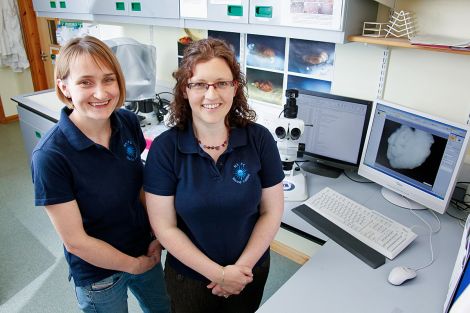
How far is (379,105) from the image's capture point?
151 centimetres

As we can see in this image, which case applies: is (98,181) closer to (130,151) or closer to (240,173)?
(130,151)

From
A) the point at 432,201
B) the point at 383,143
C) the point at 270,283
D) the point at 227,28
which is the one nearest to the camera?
the point at 432,201

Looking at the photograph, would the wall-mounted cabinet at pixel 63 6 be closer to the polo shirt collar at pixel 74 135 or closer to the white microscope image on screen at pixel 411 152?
the polo shirt collar at pixel 74 135

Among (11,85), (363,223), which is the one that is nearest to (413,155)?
(363,223)

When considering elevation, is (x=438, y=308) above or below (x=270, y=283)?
above

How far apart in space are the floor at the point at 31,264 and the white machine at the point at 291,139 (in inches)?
32.1

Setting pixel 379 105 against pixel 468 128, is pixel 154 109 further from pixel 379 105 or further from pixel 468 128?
pixel 468 128

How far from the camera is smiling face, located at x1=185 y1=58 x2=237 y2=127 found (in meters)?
1.00

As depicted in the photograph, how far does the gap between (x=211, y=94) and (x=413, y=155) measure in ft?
3.09

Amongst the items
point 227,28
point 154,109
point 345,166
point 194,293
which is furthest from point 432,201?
point 154,109

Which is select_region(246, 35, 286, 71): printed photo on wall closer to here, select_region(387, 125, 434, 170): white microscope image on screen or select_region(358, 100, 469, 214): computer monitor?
select_region(358, 100, 469, 214): computer monitor

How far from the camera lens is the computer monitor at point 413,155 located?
1.33 m

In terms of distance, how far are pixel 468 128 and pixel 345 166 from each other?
586 mm

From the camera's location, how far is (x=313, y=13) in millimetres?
1373
